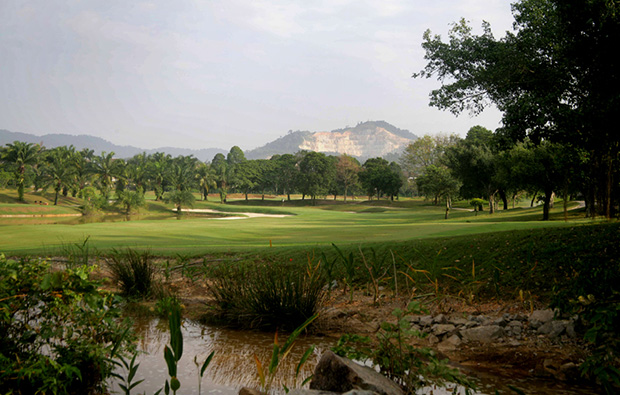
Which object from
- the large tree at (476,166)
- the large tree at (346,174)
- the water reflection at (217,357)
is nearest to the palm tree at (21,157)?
the large tree at (476,166)

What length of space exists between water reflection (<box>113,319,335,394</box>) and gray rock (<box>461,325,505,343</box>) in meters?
2.02

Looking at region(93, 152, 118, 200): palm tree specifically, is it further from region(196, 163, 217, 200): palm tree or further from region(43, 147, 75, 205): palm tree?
region(196, 163, 217, 200): palm tree

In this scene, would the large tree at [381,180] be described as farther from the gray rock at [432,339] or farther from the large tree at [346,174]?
the gray rock at [432,339]

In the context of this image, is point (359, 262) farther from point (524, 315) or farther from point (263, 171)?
point (263, 171)

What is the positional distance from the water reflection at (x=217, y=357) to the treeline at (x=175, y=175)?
157ft

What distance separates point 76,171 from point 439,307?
62.5 m

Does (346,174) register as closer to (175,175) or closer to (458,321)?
(175,175)

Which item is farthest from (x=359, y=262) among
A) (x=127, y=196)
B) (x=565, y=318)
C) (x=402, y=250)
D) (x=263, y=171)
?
(x=263, y=171)

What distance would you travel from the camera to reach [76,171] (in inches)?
2376

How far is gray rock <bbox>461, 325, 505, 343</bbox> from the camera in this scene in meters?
6.64

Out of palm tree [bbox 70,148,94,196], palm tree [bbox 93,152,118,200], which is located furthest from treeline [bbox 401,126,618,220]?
palm tree [bbox 93,152,118,200]

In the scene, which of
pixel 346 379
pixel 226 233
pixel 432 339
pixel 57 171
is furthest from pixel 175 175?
pixel 346 379

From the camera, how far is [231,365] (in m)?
5.68

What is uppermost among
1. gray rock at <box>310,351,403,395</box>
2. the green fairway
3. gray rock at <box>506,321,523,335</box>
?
gray rock at <box>310,351,403,395</box>
